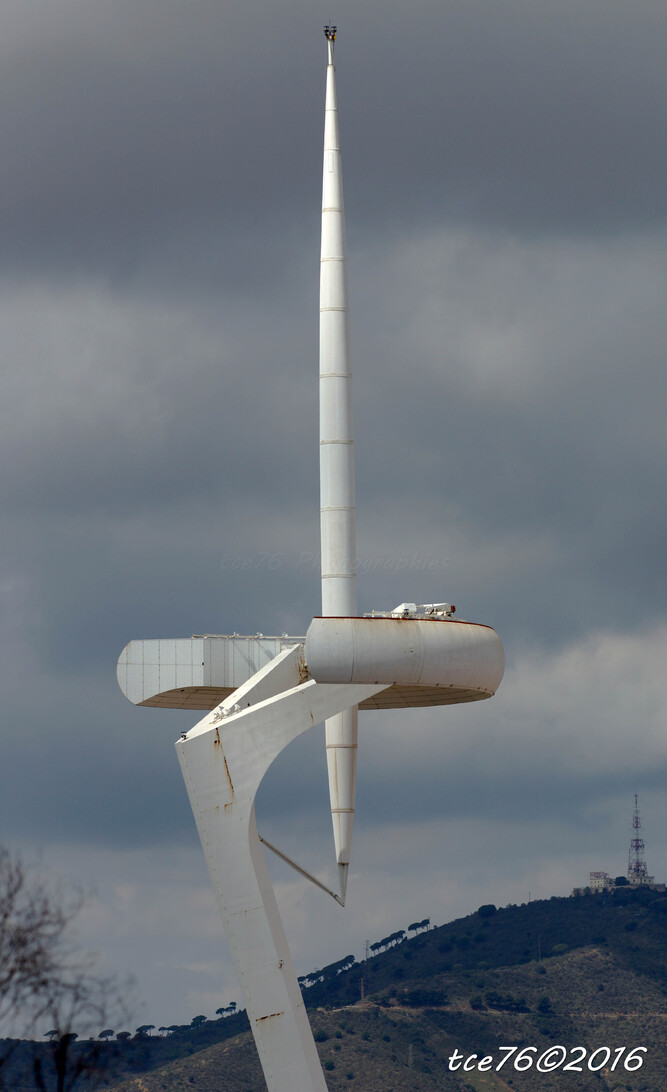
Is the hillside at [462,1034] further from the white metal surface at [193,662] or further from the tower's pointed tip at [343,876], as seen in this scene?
the white metal surface at [193,662]

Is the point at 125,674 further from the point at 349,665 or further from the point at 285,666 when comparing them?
the point at 349,665

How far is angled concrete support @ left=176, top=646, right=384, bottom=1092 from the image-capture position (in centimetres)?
5431

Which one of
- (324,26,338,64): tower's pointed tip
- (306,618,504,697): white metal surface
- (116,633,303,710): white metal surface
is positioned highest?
(324,26,338,64): tower's pointed tip

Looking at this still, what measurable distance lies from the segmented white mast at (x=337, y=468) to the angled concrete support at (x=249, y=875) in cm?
529

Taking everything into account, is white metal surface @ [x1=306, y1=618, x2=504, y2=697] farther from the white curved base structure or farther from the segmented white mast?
the segmented white mast

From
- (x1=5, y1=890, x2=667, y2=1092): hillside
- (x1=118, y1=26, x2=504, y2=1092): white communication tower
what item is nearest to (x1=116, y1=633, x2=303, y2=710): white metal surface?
(x1=118, y1=26, x2=504, y2=1092): white communication tower

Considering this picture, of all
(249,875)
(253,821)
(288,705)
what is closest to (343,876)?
(253,821)

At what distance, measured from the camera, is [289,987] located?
54688 millimetres

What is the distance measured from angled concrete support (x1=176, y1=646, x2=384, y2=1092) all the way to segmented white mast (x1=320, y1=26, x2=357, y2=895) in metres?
5.29

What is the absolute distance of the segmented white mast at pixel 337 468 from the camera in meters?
59.7

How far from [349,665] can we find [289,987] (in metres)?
9.63

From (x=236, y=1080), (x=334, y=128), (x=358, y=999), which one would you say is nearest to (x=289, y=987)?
(x=334, y=128)

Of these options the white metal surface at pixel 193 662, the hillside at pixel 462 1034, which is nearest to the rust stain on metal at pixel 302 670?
the white metal surface at pixel 193 662

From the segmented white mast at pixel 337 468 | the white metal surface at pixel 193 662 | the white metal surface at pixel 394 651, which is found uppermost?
the segmented white mast at pixel 337 468
